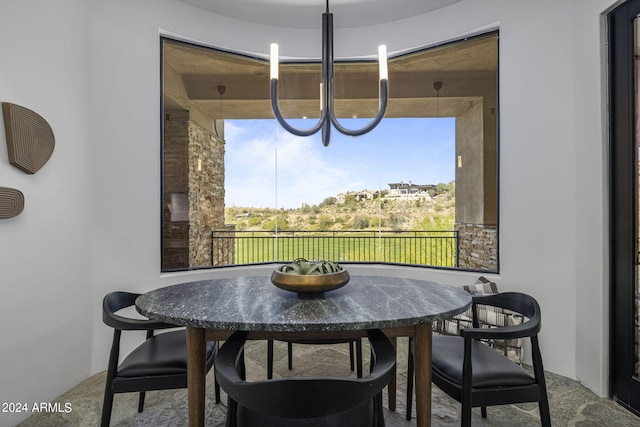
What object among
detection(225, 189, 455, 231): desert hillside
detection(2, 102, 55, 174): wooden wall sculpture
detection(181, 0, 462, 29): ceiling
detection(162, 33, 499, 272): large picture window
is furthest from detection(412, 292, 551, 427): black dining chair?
detection(181, 0, 462, 29): ceiling

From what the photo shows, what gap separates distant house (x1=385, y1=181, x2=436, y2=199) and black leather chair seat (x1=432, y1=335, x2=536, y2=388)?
210cm

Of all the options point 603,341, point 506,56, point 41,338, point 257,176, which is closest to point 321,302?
point 41,338

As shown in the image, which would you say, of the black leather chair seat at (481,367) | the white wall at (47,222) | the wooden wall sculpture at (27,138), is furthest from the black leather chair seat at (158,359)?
the wooden wall sculpture at (27,138)

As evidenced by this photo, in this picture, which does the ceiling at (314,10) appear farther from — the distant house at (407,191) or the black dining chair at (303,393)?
the black dining chair at (303,393)

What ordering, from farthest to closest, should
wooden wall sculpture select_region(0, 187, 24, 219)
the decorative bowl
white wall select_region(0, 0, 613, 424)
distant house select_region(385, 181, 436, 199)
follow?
distant house select_region(385, 181, 436, 199) → white wall select_region(0, 0, 613, 424) → wooden wall sculpture select_region(0, 187, 24, 219) → the decorative bowl

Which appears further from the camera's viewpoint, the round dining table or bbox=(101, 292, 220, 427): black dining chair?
bbox=(101, 292, 220, 427): black dining chair

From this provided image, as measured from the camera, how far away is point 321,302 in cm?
158

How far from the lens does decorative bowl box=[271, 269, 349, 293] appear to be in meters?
1.56

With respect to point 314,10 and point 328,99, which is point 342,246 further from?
point 314,10

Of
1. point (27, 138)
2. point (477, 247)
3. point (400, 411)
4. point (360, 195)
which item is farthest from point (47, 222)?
point (477, 247)

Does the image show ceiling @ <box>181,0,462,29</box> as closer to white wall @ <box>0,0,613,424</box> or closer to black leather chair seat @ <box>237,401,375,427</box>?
white wall @ <box>0,0,613,424</box>

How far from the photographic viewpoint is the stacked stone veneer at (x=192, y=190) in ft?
10.1

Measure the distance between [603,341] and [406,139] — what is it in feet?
8.40

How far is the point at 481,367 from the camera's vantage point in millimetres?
1562
